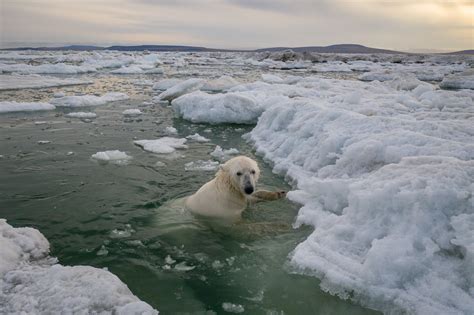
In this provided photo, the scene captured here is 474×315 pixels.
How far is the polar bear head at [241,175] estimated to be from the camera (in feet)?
15.1

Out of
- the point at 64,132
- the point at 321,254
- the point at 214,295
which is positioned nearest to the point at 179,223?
the point at 214,295

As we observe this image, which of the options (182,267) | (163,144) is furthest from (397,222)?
(163,144)

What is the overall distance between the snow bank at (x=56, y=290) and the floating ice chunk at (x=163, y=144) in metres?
4.42

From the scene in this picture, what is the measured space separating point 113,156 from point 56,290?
15.2 ft

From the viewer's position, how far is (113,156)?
7.18 meters

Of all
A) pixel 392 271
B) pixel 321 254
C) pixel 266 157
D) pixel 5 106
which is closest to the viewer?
pixel 392 271

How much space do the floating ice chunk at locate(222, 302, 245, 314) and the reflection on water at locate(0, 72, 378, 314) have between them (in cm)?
3

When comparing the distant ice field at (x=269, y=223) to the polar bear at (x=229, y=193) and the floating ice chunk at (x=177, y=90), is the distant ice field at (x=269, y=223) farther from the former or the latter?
the floating ice chunk at (x=177, y=90)

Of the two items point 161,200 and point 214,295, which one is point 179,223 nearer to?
point 161,200

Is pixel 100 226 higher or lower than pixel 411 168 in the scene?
lower

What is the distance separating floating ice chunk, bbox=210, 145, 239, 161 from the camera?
7.46 m

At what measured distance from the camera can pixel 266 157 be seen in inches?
291

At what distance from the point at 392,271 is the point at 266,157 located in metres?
4.56

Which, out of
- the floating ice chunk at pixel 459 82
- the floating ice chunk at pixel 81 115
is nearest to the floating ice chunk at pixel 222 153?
the floating ice chunk at pixel 81 115
